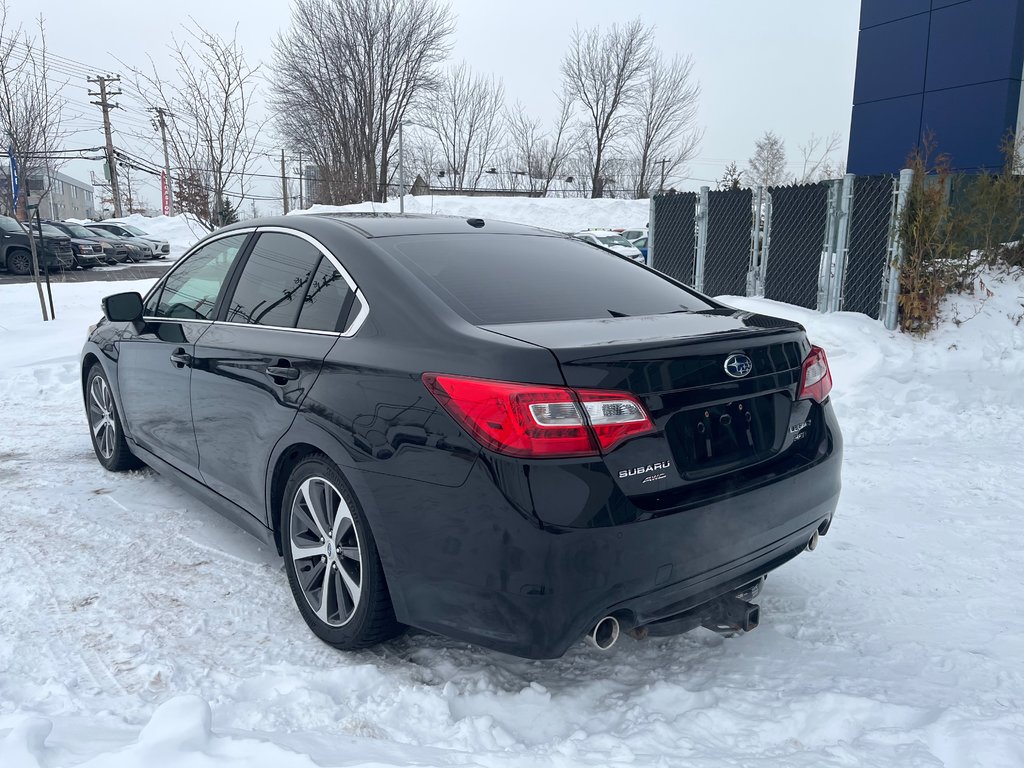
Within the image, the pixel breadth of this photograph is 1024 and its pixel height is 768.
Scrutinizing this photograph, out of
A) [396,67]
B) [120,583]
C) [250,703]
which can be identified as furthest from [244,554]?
[396,67]

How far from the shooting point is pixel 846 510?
4500 mm

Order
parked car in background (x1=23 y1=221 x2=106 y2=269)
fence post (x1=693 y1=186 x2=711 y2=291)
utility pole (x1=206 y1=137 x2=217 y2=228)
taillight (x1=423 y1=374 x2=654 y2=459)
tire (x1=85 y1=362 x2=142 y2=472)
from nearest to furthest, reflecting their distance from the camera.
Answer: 1. taillight (x1=423 y1=374 x2=654 y2=459)
2. tire (x1=85 y1=362 x2=142 y2=472)
3. fence post (x1=693 y1=186 x2=711 y2=291)
4. utility pole (x1=206 y1=137 x2=217 y2=228)
5. parked car in background (x1=23 y1=221 x2=106 y2=269)

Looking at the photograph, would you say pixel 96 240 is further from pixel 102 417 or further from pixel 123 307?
pixel 123 307

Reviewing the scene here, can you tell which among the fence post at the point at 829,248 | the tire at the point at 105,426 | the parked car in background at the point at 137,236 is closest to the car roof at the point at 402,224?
the tire at the point at 105,426

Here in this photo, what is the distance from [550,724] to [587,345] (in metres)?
1.19

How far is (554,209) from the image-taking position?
132 feet

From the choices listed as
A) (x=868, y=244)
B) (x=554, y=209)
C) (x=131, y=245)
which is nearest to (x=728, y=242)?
(x=868, y=244)

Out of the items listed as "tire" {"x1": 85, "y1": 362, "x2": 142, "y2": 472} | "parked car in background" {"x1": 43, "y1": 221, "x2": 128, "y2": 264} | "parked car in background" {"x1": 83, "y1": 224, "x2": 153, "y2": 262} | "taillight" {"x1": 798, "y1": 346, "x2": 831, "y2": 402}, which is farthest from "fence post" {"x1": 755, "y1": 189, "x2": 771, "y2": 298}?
"parked car in background" {"x1": 83, "y1": 224, "x2": 153, "y2": 262}

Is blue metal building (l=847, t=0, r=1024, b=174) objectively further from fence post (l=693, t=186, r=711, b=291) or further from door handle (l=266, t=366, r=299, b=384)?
door handle (l=266, t=366, r=299, b=384)

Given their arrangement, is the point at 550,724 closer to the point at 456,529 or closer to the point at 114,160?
the point at 456,529

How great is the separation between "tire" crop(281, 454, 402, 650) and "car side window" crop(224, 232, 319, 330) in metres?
0.70

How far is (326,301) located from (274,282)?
1.65 feet

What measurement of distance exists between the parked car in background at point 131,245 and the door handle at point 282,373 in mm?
27908

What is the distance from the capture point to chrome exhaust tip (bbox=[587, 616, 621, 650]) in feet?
7.66
